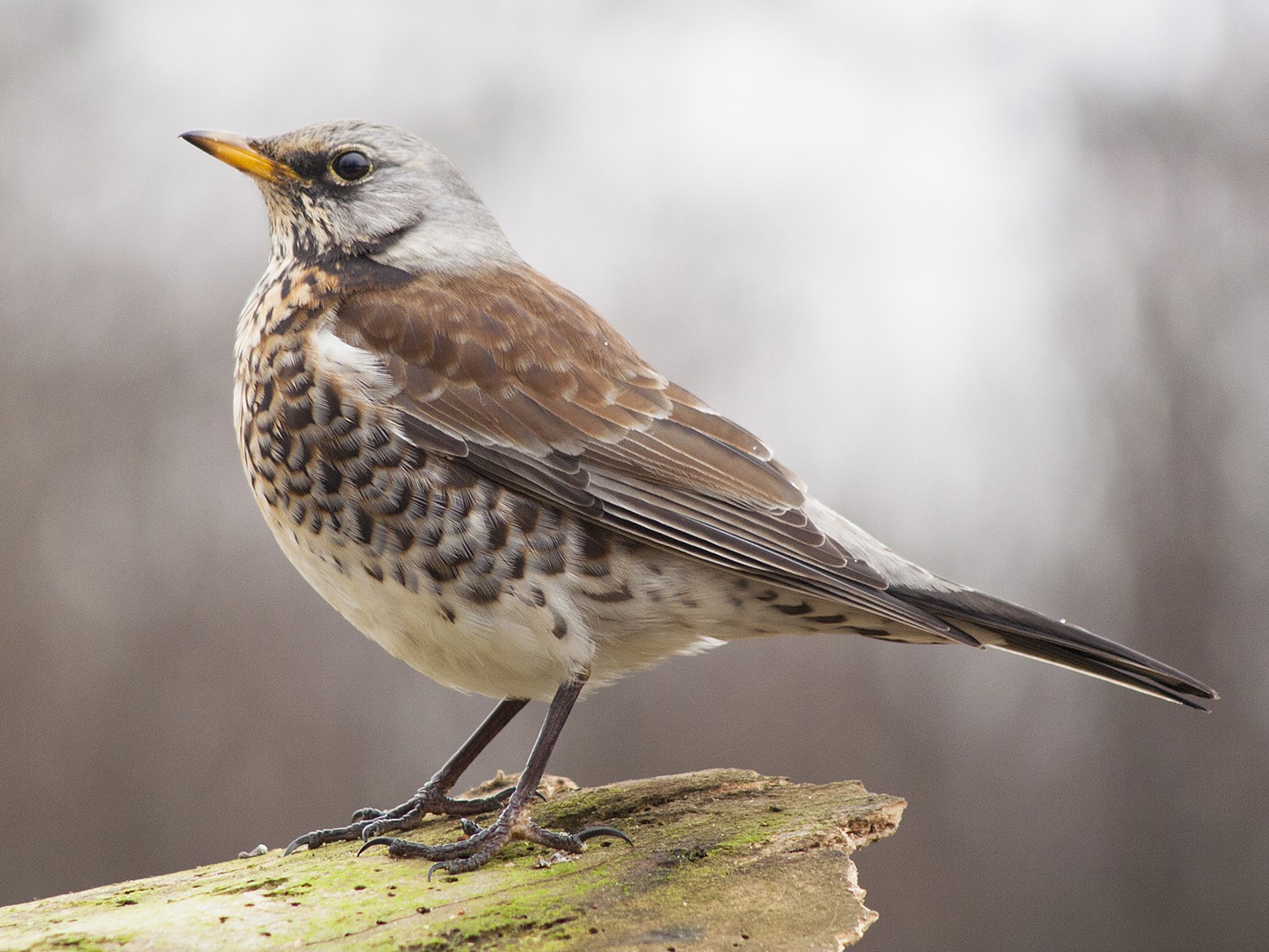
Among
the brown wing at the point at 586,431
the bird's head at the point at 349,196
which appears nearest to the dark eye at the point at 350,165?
the bird's head at the point at 349,196

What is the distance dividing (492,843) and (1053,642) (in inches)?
52.4

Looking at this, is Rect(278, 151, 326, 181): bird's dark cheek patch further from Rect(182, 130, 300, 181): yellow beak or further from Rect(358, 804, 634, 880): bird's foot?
Rect(358, 804, 634, 880): bird's foot

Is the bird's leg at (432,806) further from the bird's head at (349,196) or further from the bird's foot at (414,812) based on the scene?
the bird's head at (349,196)

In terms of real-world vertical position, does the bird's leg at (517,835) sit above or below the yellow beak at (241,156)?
below

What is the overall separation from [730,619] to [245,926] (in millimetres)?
1231

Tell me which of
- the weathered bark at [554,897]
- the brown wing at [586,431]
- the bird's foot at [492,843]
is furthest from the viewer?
the brown wing at [586,431]

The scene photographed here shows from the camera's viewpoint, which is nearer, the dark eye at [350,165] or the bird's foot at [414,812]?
the bird's foot at [414,812]

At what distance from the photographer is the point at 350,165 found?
309cm

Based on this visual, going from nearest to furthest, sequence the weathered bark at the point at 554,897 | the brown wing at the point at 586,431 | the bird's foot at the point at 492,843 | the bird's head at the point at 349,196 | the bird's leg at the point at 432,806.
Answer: the weathered bark at the point at 554,897 → the bird's foot at the point at 492,843 → the brown wing at the point at 586,431 → the bird's leg at the point at 432,806 → the bird's head at the point at 349,196

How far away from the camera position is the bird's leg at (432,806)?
9.37 feet

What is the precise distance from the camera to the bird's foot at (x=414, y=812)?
9.39 ft

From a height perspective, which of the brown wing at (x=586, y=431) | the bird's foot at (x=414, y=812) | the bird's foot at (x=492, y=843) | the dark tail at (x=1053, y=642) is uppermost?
the brown wing at (x=586, y=431)

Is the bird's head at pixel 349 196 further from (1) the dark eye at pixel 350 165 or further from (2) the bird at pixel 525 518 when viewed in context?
(2) the bird at pixel 525 518

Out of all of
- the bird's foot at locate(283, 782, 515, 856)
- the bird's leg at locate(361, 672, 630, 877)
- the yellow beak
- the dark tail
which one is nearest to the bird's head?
A: the yellow beak
